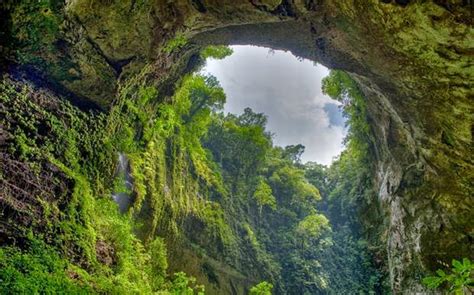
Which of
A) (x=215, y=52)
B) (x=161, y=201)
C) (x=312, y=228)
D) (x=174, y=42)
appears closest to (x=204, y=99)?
(x=215, y=52)

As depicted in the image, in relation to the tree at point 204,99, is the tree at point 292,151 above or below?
above

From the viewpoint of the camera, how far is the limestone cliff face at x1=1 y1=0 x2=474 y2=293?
7832 mm

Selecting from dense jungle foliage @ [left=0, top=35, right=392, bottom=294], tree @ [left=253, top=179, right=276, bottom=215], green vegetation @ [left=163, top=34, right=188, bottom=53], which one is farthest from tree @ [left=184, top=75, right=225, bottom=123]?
tree @ [left=253, top=179, right=276, bottom=215]

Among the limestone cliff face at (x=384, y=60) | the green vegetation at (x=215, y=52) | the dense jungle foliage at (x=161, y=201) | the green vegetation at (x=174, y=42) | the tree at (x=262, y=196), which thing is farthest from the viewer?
the tree at (x=262, y=196)

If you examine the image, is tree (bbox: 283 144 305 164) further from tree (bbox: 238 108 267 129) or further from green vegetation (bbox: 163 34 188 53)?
green vegetation (bbox: 163 34 188 53)

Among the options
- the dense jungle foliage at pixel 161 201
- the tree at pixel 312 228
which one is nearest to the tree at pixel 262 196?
the dense jungle foliage at pixel 161 201

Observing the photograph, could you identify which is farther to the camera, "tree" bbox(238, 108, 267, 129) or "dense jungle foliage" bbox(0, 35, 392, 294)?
"tree" bbox(238, 108, 267, 129)

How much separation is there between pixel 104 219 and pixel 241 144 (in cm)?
1961

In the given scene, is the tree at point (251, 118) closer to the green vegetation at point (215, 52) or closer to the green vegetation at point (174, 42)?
the green vegetation at point (215, 52)

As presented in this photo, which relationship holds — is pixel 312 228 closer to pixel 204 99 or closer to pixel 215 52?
pixel 204 99

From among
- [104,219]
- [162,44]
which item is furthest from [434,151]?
[104,219]

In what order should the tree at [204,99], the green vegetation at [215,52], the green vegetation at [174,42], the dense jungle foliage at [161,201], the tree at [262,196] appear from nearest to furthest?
the dense jungle foliage at [161,201] → the green vegetation at [174,42] → the green vegetation at [215,52] → the tree at [204,99] → the tree at [262,196]

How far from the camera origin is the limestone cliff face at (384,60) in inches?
308

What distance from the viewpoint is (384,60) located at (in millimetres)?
9141
